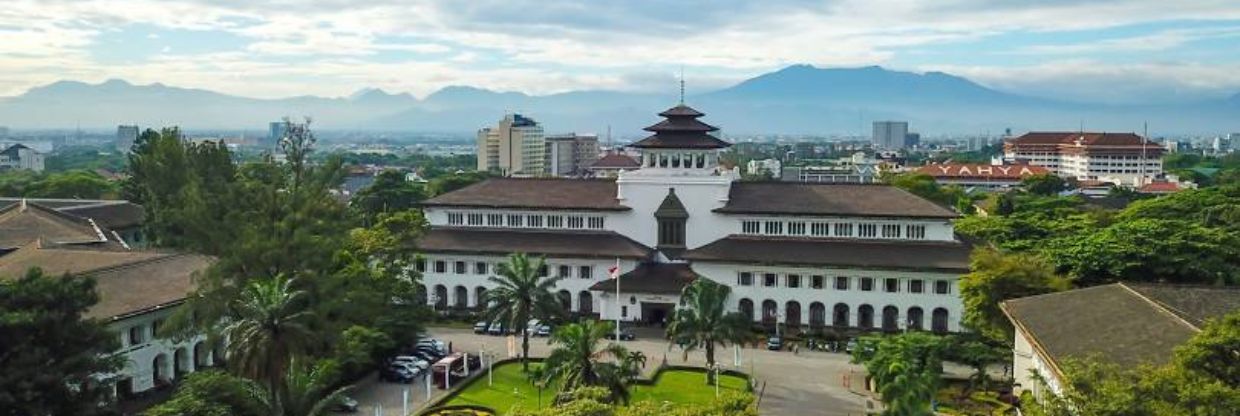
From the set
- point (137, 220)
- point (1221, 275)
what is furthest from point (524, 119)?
point (1221, 275)

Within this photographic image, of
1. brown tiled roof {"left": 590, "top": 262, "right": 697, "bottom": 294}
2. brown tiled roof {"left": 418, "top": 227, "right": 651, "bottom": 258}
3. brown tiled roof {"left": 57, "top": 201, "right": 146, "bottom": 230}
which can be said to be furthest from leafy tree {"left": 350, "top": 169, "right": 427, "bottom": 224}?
brown tiled roof {"left": 590, "top": 262, "right": 697, "bottom": 294}

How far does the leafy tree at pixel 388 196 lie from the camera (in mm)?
86500

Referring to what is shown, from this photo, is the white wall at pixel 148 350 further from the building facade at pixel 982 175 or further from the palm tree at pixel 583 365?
the building facade at pixel 982 175

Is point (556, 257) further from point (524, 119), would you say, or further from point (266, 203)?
point (524, 119)

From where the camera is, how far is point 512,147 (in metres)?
181

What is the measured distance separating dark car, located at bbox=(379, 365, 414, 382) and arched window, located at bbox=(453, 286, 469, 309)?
14380 millimetres

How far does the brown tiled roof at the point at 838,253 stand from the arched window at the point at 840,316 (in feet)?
7.57

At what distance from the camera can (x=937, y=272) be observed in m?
45.1

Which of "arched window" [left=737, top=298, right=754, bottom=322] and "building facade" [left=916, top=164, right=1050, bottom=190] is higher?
"building facade" [left=916, top=164, right=1050, bottom=190]

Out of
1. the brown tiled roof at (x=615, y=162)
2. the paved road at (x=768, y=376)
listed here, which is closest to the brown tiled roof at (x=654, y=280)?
the paved road at (x=768, y=376)

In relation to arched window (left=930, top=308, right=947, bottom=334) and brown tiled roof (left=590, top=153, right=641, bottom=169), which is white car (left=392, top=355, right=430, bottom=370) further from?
brown tiled roof (left=590, top=153, right=641, bottom=169)

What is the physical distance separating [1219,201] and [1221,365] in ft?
207

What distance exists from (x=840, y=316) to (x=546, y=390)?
17.6m

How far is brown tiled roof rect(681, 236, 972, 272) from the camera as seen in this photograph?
4572cm
